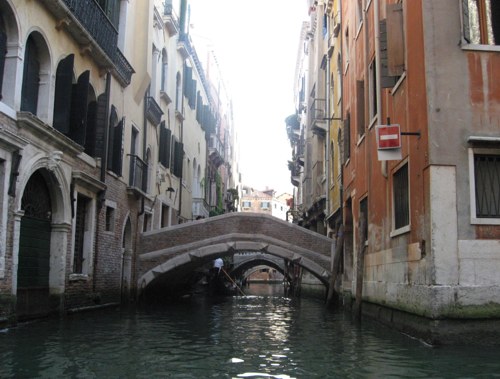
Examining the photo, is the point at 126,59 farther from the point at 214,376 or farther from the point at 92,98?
the point at 214,376

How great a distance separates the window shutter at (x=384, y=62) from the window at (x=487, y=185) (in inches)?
82.6

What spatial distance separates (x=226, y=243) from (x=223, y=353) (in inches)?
330

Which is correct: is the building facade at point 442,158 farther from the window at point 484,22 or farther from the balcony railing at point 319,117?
the balcony railing at point 319,117

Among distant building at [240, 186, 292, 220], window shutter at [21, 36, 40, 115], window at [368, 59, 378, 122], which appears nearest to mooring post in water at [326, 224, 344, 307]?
window at [368, 59, 378, 122]

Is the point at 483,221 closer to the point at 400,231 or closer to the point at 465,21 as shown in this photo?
the point at 400,231

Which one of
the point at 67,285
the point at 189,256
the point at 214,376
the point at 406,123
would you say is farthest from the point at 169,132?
the point at 214,376

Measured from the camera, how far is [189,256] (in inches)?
582

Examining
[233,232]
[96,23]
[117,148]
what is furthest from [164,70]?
[96,23]

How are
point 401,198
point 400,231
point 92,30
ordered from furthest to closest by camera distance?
1. point 92,30
2. point 401,198
3. point 400,231

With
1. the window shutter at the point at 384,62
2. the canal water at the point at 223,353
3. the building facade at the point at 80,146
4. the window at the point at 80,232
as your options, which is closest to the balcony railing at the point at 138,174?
the building facade at the point at 80,146

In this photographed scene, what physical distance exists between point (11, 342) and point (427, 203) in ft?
16.5

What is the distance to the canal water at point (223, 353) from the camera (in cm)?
530

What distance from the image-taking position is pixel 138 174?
1459 cm

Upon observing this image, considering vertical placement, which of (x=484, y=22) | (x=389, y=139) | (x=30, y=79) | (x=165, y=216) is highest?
(x=484, y=22)
